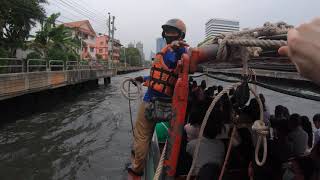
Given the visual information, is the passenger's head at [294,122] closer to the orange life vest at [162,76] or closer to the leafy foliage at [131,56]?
the orange life vest at [162,76]

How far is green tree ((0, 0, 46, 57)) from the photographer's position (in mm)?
21625

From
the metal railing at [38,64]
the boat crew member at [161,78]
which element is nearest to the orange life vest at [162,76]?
the boat crew member at [161,78]

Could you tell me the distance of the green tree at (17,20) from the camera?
851 inches

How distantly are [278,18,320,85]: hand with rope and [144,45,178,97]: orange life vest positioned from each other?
2.89m

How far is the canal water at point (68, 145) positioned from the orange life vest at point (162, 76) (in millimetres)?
4573

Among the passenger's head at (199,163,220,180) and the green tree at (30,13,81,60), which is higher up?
the green tree at (30,13,81,60)

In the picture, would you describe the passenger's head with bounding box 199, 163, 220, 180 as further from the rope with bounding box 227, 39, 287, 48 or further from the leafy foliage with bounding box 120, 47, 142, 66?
the leafy foliage with bounding box 120, 47, 142, 66

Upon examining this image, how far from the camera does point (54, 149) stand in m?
10.1

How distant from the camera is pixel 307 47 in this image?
0.85m

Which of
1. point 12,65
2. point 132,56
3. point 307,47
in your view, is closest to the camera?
point 307,47

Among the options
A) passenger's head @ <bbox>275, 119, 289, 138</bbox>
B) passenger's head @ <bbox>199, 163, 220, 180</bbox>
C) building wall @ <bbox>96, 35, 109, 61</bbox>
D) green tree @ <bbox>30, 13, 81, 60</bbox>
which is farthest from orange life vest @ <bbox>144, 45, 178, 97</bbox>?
building wall @ <bbox>96, 35, 109, 61</bbox>

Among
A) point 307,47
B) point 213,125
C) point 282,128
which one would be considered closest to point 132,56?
point 282,128

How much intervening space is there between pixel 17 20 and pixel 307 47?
2396 centimetres

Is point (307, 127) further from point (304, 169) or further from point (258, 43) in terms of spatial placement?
point (258, 43)
